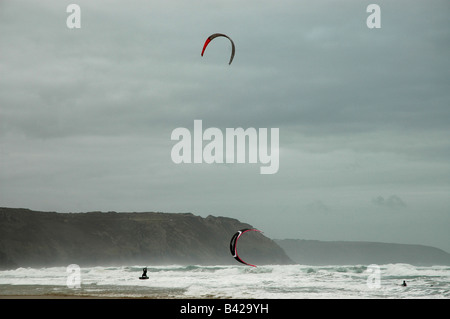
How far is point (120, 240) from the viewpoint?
4599 inches

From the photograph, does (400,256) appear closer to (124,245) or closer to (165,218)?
(165,218)

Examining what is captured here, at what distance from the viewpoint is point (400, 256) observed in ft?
579

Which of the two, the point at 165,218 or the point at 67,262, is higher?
the point at 165,218

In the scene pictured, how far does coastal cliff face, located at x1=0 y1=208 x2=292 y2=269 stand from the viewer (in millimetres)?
105750

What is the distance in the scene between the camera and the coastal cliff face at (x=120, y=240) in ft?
347

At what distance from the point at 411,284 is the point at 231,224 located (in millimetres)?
98940

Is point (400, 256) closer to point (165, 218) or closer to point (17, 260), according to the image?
point (165, 218)

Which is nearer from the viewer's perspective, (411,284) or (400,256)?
(411,284)
